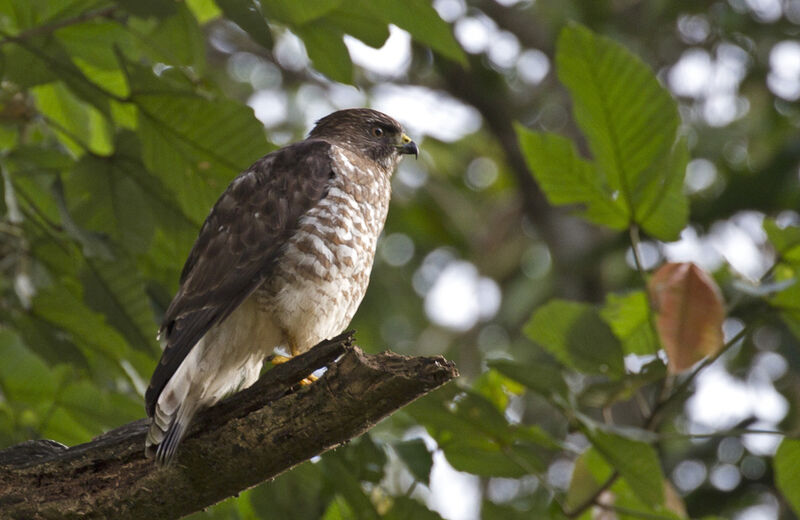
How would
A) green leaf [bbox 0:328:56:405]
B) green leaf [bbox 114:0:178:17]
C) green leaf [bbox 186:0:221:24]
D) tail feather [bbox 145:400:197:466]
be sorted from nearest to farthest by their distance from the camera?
tail feather [bbox 145:400:197:466] < green leaf [bbox 114:0:178:17] < green leaf [bbox 0:328:56:405] < green leaf [bbox 186:0:221:24]

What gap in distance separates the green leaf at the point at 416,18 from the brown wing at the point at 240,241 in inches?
28.8

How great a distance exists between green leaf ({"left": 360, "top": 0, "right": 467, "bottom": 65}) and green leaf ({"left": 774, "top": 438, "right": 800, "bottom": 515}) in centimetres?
215

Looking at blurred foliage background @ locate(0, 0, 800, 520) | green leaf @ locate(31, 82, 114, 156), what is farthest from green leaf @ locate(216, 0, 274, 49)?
green leaf @ locate(31, 82, 114, 156)

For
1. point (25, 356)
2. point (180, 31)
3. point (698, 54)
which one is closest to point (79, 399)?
point (25, 356)

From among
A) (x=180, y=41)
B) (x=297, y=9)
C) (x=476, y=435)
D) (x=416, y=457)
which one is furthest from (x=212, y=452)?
(x=180, y=41)

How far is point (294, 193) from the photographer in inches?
151

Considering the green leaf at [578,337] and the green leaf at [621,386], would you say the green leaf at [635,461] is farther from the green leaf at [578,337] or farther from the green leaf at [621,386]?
the green leaf at [578,337]

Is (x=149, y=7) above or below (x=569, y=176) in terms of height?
above

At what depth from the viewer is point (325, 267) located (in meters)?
3.65

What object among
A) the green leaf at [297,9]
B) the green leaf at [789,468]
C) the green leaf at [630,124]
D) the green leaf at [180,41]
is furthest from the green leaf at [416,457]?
the green leaf at [180,41]

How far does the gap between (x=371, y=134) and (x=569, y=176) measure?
1.23m

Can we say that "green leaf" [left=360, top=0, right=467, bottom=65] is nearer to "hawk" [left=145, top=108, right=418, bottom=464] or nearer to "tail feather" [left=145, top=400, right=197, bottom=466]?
"hawk" [left=145, top=108, right=418, bottom=464]

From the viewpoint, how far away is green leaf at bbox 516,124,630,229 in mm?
4035

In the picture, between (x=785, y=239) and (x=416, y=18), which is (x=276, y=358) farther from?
(x=785, y=239)
